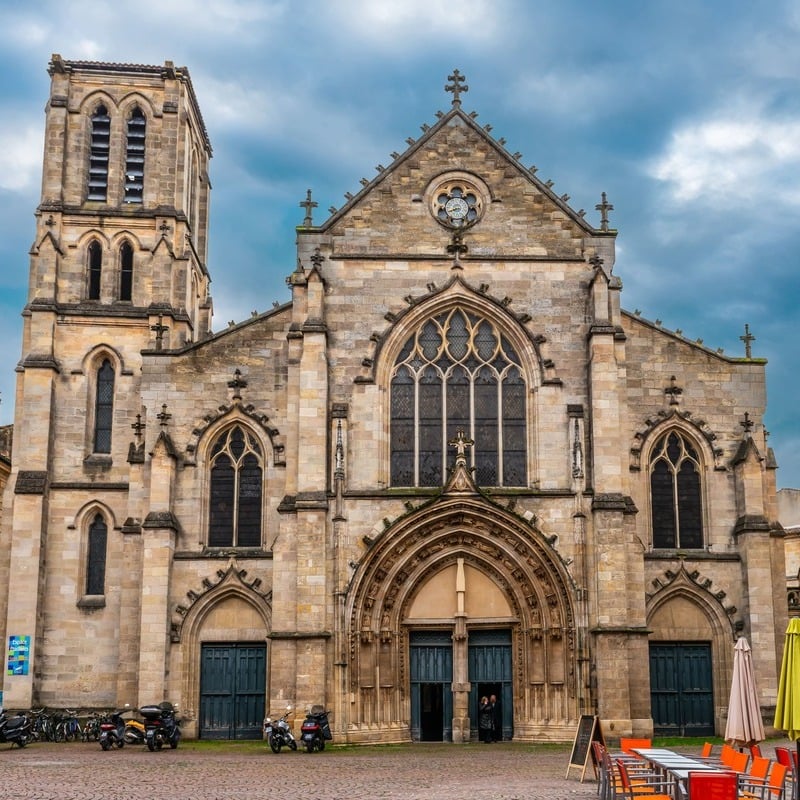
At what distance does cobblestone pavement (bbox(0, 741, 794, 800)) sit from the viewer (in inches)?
818

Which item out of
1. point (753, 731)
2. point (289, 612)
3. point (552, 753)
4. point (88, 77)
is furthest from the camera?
point (88, 77)

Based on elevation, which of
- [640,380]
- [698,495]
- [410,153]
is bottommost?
[698,495]

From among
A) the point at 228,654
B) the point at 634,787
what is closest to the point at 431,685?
the point at 228,654

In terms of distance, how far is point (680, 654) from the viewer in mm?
34812

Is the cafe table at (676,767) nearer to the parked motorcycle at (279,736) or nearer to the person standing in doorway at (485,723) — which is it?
the parked motorcycle at (279,736)

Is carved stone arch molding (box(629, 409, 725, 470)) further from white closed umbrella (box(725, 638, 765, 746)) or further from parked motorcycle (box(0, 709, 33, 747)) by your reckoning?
parked motorcycle (box(0, 709, 33, 747))

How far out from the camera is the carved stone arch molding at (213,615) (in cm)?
3409

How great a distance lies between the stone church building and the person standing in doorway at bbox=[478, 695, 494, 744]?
1.37 feet

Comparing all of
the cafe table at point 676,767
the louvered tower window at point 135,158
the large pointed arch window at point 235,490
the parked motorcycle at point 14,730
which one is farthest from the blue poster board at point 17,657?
the cafe table at point 676,767

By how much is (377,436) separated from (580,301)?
23.2 feet

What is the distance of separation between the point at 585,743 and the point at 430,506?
10.8 metres

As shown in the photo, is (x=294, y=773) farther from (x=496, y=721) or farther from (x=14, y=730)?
(x=14, y=730)

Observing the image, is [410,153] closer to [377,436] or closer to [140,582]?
[377,436]

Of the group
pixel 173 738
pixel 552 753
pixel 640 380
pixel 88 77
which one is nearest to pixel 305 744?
pixel 173 738
